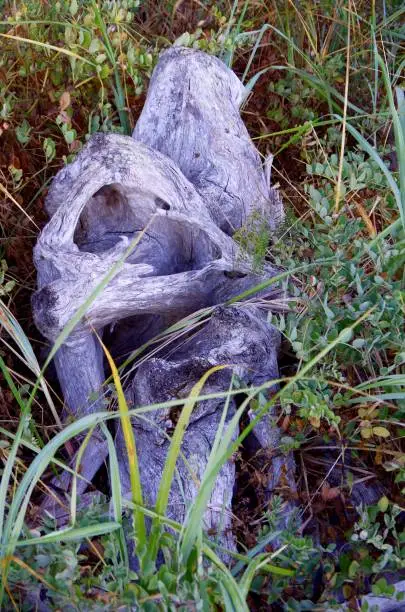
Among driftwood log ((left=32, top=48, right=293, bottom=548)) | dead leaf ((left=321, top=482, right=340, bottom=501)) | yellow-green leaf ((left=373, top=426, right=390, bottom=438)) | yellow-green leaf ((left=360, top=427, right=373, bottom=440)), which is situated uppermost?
driftwood log ((left=32, top=48, right=293, bottom=548))

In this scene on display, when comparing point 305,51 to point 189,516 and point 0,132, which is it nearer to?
point 0,132

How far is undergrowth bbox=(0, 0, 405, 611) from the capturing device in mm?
1945

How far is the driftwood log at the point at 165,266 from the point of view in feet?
8.21

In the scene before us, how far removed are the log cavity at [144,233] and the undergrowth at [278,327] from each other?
210 millimetres

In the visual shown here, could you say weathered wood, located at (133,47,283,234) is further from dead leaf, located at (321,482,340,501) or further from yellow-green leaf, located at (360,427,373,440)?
dead leaf, located at (321,482,340,501)

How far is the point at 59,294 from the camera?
2.57 m

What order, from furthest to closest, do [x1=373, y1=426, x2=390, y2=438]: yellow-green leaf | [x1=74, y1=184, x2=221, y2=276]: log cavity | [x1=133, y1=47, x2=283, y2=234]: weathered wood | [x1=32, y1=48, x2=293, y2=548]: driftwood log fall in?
1. [x1=133, y1=47, x2=283, y2=234]: weathered wood
2. [x1=74, y1=184, x2=221, y2=276]: log cavity
3. [x1=32, y1=48, x2=293, y2=548]: driftwood log
4. [x1=373, y1=426, x2=390, y2=438]: yellow-green leaf

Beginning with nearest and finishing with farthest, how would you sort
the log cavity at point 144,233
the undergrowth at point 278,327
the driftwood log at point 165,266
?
1. the undergrowth at point 278,327
2. the driftwood log at point 165,266
3. the log cavity at point 144,233

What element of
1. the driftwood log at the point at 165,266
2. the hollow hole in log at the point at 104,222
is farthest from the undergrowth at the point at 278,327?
the hollow hole in log at the point at 104,222

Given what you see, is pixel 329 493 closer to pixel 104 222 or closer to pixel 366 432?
pixel 366 432

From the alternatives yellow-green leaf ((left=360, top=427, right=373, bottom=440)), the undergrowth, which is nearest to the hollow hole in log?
the undergrowth

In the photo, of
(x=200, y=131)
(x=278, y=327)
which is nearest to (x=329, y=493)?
(x=278, y=327)

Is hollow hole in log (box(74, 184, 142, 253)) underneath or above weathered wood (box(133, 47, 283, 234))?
underneath

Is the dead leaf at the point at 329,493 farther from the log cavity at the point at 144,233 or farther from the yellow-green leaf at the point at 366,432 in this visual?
the log cavity at the point at 144,233
